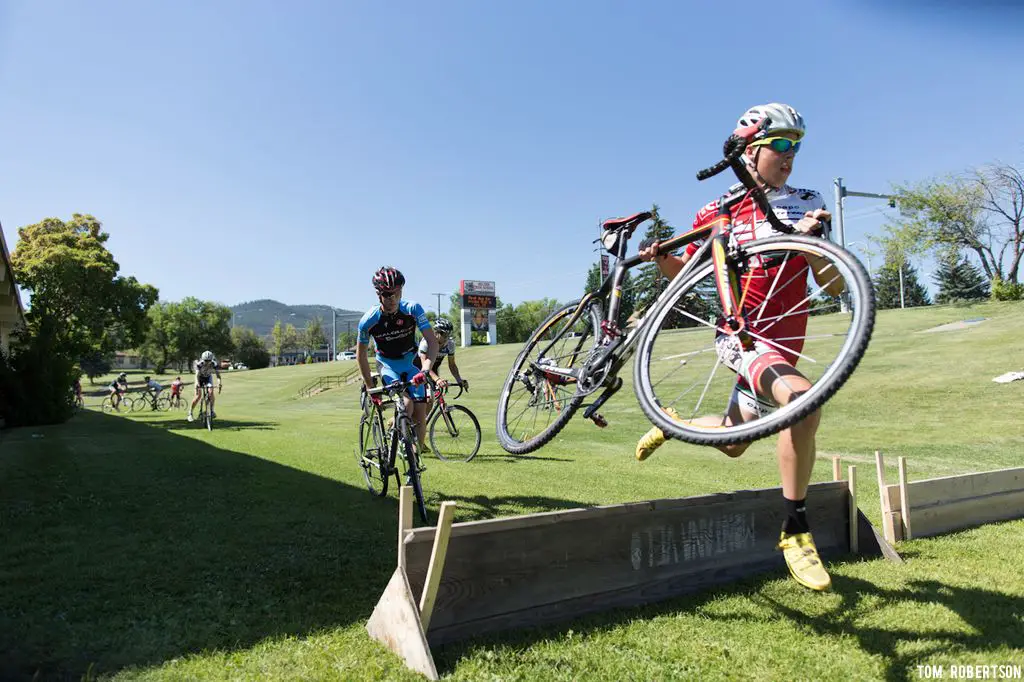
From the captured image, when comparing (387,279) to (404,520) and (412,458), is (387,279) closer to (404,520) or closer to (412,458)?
(412,458)

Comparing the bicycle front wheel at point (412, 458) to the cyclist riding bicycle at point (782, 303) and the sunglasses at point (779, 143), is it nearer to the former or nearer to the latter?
the cyclist riding bicycle at point (782, 303)

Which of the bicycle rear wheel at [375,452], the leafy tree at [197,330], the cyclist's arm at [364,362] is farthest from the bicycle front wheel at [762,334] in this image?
the leafy tree at [197,330]

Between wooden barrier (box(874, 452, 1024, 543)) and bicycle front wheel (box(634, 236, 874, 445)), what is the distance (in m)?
3.70

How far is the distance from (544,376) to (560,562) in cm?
129

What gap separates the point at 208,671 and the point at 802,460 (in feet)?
11.3

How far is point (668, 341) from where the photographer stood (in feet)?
11.0

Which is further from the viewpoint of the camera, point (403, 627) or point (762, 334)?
point (403, 627)

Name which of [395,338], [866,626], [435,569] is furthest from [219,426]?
[866,626]

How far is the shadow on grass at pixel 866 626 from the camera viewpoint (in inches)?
148

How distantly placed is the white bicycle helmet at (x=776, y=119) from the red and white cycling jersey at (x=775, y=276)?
28cm

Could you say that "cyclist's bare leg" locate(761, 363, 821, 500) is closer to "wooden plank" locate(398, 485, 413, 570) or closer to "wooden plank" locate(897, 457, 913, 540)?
"wooden plank" locate(398, 485, 413, 570)

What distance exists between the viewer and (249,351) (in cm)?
10919

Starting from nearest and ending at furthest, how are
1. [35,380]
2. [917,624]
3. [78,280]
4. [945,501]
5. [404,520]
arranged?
[404,520], [917,624], [945,501], [35,380], [78,280]

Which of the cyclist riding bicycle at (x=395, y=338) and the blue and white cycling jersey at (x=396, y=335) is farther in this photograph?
the blue and white cycling jersey at (x=396, y=335)
